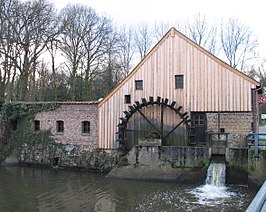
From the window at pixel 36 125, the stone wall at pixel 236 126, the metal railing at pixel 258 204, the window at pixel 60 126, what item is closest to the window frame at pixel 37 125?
the window at pixel 36 125

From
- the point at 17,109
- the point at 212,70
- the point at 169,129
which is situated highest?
the point at 212,70

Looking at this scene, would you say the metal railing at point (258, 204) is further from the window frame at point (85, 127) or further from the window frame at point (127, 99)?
the window frame at point (85, 127)

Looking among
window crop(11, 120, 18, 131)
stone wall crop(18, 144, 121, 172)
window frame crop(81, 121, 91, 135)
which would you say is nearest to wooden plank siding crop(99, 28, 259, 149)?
stone wall crop(18, 144, 121, 172)

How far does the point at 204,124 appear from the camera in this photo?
13.5m

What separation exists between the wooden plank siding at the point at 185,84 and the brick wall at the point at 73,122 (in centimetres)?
45

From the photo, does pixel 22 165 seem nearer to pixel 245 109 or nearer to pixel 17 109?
pixel 17 109

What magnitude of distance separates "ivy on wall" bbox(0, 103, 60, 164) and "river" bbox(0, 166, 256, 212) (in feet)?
12.8

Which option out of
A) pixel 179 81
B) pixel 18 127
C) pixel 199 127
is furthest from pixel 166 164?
pixel 18 127

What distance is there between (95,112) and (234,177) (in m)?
7.43

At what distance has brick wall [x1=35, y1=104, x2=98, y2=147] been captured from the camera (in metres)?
15.6

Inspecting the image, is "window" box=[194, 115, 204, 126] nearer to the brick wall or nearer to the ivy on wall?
the brick wall

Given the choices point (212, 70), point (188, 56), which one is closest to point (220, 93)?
point (212, 70)

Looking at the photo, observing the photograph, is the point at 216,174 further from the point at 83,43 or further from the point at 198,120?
the point at 83,43

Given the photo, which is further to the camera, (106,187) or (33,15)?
(33,15)
